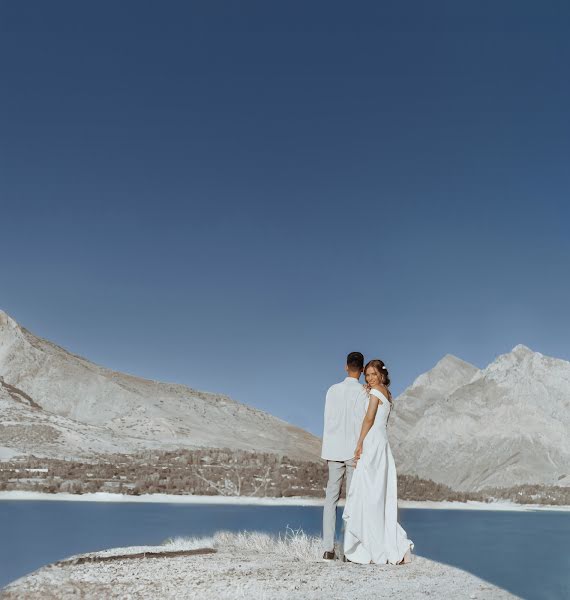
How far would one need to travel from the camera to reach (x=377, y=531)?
757cm

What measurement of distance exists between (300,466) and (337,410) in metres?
36.0

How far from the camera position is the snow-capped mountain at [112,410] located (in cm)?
5872

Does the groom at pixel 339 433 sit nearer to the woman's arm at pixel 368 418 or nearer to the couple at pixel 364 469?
the couple at pixel 364 469

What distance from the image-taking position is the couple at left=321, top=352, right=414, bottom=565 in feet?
24.8

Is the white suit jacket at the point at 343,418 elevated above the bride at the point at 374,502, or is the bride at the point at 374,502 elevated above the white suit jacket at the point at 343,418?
the white suit jacket at the point at 343,418

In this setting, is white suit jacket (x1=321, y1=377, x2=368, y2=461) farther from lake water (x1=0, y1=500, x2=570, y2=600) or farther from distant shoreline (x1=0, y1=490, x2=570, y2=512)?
distant shoreline (x1=0, y1=490, x2=570, y2=512)

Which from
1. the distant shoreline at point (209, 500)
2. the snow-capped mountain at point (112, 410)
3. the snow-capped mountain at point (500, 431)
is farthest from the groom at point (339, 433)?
the snow-capped mountain at point (112, 410)

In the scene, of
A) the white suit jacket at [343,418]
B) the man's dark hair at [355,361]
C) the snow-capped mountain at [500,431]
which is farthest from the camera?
the snow-capped mountain at [500,431]

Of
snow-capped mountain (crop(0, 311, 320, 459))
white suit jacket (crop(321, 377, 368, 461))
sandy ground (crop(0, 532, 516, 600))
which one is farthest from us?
snow-capped mountain (crop(0, 311, 320, 459))

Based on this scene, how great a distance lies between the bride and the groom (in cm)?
15

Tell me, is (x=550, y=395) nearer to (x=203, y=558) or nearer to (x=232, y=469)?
(x=232, y=469)

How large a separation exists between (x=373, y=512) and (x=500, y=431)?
53313mm

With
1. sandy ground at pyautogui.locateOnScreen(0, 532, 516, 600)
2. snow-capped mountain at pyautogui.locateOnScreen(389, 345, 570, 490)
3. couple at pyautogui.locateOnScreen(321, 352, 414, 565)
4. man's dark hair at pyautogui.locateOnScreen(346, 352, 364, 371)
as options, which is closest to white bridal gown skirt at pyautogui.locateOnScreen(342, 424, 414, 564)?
couple at pyautogui.locateOnScreen(321, 352, 414, 565)

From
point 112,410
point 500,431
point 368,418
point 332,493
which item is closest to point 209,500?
point 332,493
